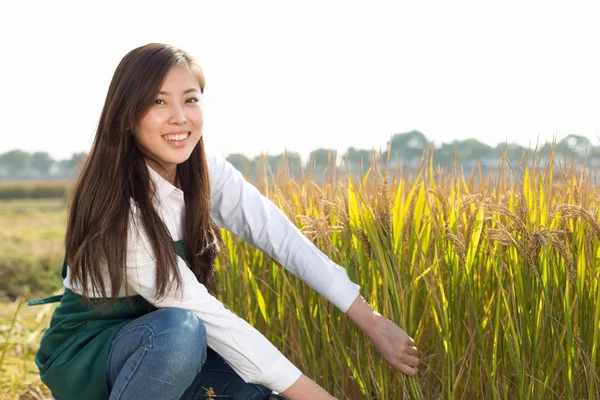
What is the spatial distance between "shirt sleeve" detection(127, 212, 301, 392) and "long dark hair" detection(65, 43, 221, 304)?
0.09 ft

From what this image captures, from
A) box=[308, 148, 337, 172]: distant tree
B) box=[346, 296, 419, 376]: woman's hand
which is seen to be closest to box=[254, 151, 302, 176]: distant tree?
box=[308, 148, 337, 172]: distant tree

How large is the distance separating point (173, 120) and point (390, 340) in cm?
89

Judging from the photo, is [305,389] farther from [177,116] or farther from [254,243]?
[177,116]

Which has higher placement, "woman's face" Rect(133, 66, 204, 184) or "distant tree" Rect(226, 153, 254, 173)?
"woman's face" Rect(133, 66, 204, 184)

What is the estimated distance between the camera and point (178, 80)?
5.87 ft

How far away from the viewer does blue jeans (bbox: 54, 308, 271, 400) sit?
5.37ft

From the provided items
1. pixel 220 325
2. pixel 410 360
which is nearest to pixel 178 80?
pixel 220 325

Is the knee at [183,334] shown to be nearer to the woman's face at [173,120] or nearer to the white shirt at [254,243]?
the white shirt at [254,243]

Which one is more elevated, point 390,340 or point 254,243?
point 254,243

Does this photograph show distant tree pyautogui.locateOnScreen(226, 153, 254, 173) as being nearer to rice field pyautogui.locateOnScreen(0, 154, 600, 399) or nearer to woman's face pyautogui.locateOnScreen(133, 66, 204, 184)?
rice field pyautogui.locateOnScreen(0, 154, 600, 399)

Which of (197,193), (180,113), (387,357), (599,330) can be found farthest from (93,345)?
(599,330)

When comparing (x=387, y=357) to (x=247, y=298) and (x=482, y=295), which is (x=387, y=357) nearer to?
(x=482, y=295)

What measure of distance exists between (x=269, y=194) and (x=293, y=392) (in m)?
1.32

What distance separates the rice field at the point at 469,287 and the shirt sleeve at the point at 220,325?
38cm
